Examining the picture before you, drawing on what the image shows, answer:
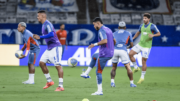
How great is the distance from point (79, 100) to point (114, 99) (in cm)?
80

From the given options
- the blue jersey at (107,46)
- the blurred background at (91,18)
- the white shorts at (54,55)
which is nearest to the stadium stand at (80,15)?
the blurred background at (91,18)

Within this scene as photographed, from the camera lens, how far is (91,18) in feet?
76.6

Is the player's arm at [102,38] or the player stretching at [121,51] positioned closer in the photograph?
the player's arm at [102,38]

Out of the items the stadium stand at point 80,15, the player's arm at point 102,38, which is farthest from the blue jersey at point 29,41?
the stadium stand at point 80,15

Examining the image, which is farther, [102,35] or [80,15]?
[80,15]

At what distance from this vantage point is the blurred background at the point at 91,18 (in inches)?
754

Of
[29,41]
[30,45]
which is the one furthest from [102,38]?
[30,45]

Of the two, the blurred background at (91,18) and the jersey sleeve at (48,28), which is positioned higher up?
the jersey sleeve at (48,28)

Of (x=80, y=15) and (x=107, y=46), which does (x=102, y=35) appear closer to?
(x=107, y=46)

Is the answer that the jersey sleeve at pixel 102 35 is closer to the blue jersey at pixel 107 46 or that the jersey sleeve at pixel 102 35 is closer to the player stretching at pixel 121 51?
the blue jersey at pixel 107 46

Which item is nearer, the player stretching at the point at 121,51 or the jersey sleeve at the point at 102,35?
the jersey sleeve at the point at 102,35

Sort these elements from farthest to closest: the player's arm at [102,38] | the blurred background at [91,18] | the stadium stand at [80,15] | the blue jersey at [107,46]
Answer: the stadium stand at [80,15] < the blurred background at [91,18] < the blue jersey at [107,46] < the player's arm at [102,38]

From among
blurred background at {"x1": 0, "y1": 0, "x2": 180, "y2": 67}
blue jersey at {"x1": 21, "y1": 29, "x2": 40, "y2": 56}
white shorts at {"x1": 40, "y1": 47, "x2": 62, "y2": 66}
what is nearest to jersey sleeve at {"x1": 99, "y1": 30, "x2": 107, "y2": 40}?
white shorts at {"x1": 40, "y1": 47, "x2": 62, "y2": 66}

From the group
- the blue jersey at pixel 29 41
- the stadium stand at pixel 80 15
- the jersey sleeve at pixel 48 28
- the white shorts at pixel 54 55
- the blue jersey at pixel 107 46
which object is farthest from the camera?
the stadium stand at pixel 80 15
